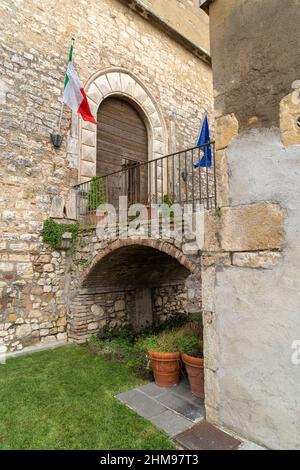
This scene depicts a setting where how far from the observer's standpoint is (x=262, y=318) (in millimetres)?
2514

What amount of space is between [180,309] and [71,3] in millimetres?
7367

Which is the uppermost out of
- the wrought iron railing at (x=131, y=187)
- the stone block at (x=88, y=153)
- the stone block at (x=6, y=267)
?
the stone block at (x=88, y=153)

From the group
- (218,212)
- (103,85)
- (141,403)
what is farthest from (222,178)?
(103,85)

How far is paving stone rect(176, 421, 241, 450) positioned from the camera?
98.4 inches

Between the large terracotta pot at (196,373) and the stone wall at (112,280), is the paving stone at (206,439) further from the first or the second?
the stone wall at (112,280)

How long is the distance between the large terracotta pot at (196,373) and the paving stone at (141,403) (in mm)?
466

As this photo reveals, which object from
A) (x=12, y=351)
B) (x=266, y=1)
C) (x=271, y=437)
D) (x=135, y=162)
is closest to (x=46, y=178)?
(x=135, y=162)

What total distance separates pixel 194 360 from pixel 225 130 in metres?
2.52

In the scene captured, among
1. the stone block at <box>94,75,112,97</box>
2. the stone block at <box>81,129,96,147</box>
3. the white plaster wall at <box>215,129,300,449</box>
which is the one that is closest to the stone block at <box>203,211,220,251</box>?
the white plaster wall at <box>215,129,300,449</box>

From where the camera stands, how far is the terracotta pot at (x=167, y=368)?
386 centimetres

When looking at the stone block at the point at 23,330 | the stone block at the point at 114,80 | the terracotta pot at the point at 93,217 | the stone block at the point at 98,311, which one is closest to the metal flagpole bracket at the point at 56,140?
the terracotta pot at the point at 93,217

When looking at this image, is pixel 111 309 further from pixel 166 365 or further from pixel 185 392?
pixel 185 392

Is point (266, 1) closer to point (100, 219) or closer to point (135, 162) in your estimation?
point (100, 219)

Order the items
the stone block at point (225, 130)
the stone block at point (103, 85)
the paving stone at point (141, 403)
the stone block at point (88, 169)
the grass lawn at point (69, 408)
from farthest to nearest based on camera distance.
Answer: the stone block at point (103, 85)
the stone block at point (88, 169)
the paving stone at point (141, 403)
the stone block at point (225, 130)
the grass lawn at point (69, 408)
